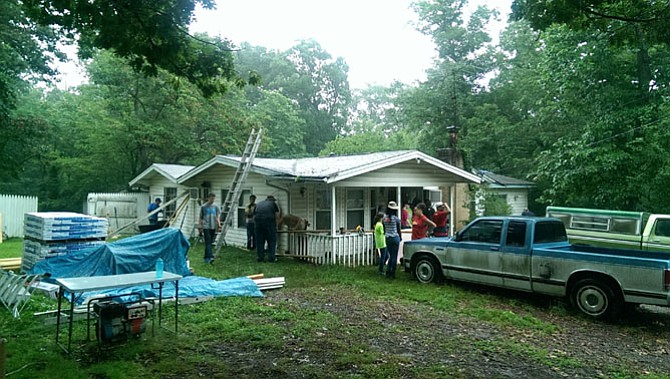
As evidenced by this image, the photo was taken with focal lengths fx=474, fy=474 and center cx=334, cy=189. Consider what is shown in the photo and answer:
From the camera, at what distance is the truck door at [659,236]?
42.3 feet

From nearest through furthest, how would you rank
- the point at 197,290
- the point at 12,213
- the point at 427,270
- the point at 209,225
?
1. the point at 197,290
2. the point at 427,270
3. the point at 209,225
4. the point at 12,213

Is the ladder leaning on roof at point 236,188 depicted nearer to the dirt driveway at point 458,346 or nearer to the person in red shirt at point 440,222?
the person in red shirt at point 440,222

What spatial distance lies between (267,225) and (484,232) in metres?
6.21

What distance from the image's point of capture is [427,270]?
10.8 m

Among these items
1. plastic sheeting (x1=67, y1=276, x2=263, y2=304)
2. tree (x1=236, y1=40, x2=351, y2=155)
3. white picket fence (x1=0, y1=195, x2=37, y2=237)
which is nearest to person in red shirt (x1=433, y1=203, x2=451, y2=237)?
plastic sheeting (x1=67, y1=276, x2=263, y2=304)

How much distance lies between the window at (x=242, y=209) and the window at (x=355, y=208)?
3.67 metres

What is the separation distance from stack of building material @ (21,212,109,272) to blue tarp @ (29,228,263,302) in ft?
1.04

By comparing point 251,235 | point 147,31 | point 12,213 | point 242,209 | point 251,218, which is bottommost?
point 251,235

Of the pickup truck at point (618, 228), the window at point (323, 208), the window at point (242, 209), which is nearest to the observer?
the pickup truck at point (618, 228)

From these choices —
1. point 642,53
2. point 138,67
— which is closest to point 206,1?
point 138,67

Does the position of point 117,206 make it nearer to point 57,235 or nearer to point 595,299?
point 57,235

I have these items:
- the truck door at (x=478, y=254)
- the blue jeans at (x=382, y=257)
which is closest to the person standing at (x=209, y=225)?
the blue jeans at (x=382, y=257)

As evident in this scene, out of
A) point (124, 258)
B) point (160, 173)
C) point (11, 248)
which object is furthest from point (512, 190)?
point (11, 248)

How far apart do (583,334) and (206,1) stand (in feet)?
25.0
